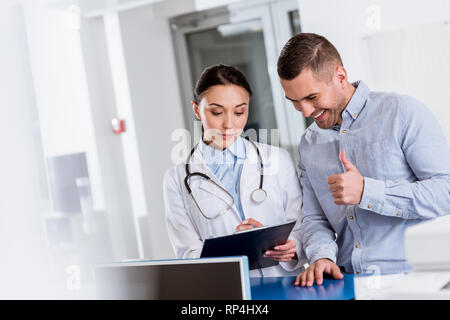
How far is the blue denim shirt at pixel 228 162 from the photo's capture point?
5.97 ft

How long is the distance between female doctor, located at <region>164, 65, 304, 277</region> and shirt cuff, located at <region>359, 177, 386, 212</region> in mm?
383

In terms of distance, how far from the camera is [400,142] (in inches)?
56.8

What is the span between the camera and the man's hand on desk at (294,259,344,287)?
139 cm

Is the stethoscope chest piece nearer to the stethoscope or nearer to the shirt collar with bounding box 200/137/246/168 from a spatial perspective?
the stethoscope

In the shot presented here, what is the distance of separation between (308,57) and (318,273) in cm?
59

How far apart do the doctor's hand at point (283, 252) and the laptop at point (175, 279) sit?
410 millimetres

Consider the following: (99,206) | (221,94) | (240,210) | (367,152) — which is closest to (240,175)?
(240,210)

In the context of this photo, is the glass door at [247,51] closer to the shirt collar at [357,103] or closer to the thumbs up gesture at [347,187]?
the shirt collar at [357,103]

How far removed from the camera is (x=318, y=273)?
140 centimetres

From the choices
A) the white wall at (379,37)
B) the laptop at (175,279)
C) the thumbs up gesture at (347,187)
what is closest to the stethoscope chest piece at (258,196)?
the thumbs up gesture at (347,187)

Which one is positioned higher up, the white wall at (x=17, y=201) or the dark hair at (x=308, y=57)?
the dark hair at (x=308, y=57)

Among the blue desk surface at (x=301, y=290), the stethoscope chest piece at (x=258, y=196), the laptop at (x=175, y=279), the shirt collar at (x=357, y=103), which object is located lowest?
the blue desk surface at (x=301, y=290)

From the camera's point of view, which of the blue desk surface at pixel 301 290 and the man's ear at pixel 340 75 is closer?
the blue desk surface at pixel 301 290

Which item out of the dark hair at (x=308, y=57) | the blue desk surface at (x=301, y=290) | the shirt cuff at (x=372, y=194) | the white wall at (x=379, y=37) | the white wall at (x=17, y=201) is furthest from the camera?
the white wall at (x=379, y=37)
